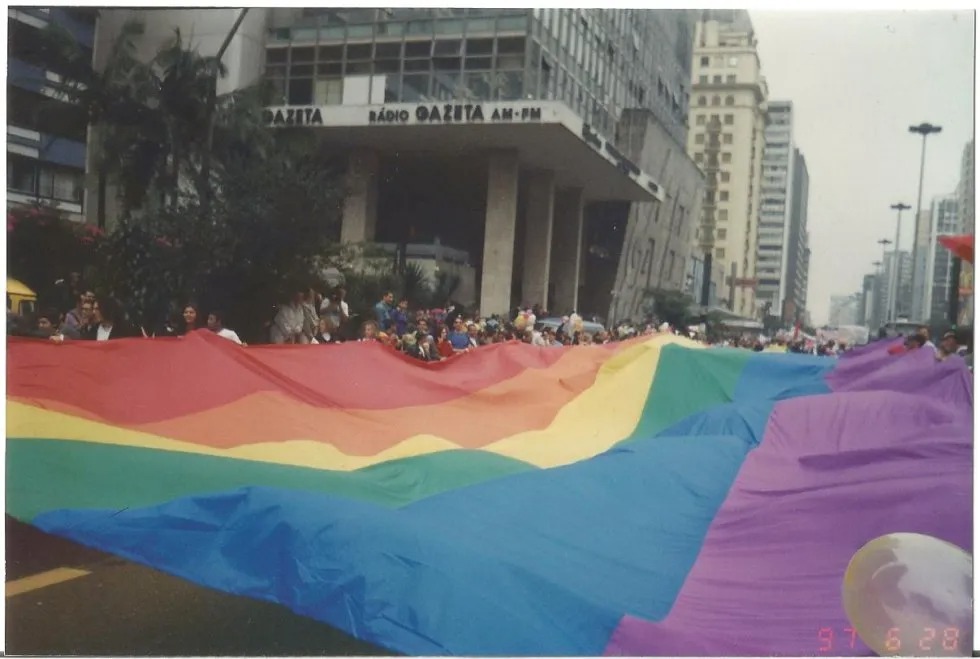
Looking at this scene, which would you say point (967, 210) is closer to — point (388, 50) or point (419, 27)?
point (419, 27)

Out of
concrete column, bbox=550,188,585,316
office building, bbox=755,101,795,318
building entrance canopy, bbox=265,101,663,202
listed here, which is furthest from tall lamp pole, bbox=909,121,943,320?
concrete column, bbox=550,188,585,316

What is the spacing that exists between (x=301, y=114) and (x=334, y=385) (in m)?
1.60

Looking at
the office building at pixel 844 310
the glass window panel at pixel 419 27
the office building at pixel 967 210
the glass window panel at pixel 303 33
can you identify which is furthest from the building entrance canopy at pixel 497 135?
the office building at pixel 967 210

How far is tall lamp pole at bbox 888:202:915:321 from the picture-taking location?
4418mm

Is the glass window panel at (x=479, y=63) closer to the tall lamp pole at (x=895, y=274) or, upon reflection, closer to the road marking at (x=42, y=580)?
the tall lamp pole at (x=895, y=274)

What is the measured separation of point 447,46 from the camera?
17.6 feet

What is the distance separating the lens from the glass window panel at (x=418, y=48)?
5.34 m

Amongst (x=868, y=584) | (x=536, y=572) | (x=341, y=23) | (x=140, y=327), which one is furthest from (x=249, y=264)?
(x=868, y=584)

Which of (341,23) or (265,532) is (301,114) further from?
(265,532)

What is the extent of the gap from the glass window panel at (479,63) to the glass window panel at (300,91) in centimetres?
138

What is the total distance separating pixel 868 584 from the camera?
3537 mm

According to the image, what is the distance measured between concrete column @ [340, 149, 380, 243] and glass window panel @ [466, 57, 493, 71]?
117 centimetres

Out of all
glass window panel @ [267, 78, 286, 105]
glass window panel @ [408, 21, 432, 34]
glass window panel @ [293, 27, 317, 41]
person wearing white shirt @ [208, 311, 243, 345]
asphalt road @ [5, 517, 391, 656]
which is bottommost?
asphalt road @ [5, 517, 391, 656]

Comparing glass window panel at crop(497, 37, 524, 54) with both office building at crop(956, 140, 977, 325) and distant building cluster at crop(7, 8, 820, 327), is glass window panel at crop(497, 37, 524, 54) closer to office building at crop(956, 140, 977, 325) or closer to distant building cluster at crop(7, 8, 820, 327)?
distant building cluster at crop(7, 8, 820, 327)
